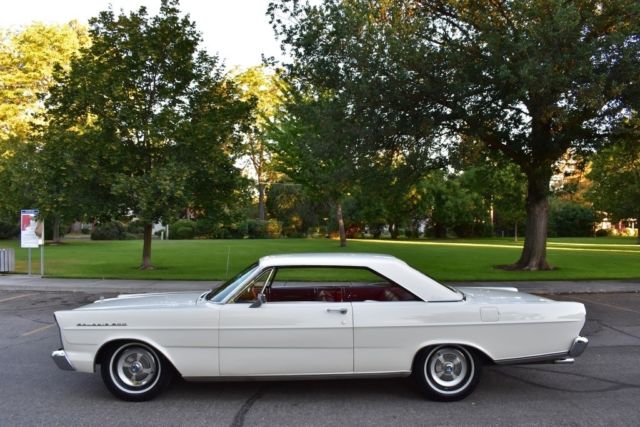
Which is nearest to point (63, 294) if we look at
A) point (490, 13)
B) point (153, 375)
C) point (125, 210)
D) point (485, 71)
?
point (125, 210)

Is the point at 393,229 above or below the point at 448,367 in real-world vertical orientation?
above

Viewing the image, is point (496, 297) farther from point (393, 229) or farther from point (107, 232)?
point (393, 229)

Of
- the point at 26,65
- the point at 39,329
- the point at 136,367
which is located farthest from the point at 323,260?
the point at 26,65

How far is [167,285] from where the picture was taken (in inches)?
567

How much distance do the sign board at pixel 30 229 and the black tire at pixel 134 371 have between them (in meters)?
12.7

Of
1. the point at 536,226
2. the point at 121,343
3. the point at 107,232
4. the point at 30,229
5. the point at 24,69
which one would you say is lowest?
the point at 121,343

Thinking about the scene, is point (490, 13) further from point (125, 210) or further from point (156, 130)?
point (125, 210)

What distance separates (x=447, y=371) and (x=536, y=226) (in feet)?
49.9

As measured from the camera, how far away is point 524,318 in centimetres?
519

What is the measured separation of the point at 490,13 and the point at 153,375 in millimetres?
13777

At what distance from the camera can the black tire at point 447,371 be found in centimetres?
514

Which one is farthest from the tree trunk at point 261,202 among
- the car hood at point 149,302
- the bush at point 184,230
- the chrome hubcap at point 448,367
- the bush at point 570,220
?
the chrome hubcap at point 448,367

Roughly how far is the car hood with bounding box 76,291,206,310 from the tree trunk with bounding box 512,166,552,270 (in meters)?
15.1

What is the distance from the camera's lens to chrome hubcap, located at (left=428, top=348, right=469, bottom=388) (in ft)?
17.0
